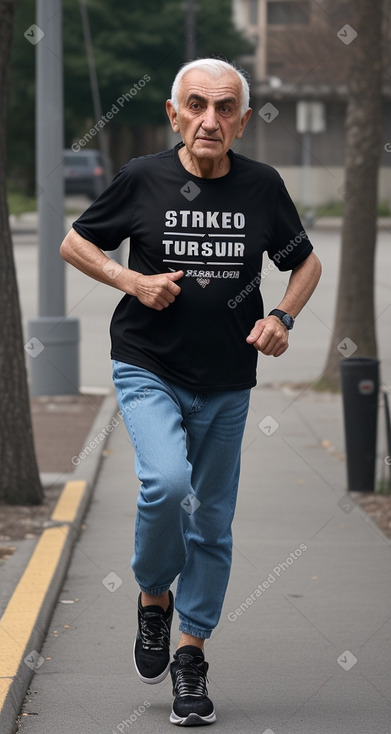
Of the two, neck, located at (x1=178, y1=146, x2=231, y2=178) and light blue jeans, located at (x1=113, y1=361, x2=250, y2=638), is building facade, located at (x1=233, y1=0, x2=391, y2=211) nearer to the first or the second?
neck, located at (x1=178, y1=146, x2=231, y2=178)

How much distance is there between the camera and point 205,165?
13.4 feet

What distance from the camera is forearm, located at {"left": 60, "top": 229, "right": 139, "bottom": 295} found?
4082 millimetres

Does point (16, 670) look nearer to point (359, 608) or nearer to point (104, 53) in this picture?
point (359, 608)

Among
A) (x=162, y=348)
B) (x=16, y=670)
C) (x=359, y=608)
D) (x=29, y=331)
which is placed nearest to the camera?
(x=162, y=348)

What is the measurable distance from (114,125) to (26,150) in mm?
4703

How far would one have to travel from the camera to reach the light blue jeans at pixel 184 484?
13.0 ft

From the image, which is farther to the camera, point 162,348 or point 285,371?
point 285,371

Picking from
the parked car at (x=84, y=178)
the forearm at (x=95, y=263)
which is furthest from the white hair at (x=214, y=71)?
the parked car at (x=84, y=178)

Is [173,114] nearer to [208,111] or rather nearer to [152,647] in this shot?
[208,111]

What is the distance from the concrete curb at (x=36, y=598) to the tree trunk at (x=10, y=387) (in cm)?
24

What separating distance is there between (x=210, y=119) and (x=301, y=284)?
62cm

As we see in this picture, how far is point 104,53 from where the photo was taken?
175ft

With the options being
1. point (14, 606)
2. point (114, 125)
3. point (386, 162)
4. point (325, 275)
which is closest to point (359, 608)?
point (14, 606)

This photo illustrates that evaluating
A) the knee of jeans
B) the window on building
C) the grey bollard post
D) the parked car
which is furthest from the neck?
the window on building
